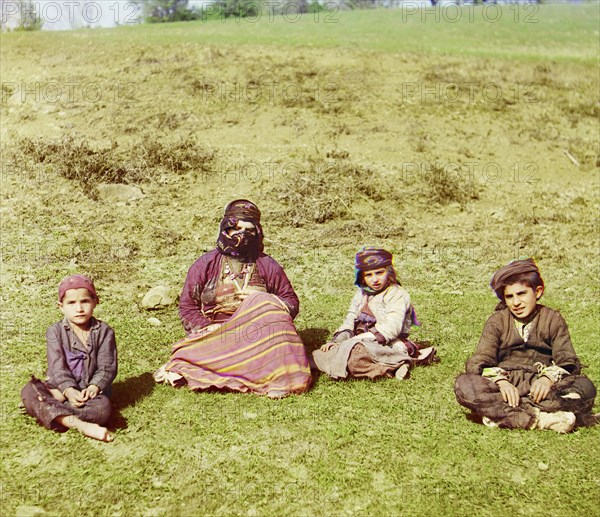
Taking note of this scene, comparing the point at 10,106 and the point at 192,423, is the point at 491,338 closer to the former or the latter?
the point at 192,423

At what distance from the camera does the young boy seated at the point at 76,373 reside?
6.25 metres

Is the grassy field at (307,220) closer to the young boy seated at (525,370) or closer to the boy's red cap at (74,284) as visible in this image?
the young boy seated at (525,370)

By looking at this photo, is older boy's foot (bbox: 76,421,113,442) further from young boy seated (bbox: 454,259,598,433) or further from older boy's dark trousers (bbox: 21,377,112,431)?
young boy seated (bbox: 454,259,598,433)

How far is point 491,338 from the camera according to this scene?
21.9 ft

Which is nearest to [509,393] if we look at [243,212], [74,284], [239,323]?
[239,323]

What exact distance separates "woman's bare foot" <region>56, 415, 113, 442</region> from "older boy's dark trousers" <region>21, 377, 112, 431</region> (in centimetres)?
4

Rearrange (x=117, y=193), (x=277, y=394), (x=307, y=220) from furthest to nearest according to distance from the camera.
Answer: (x=117, y=193) → (x=307, y=220) → (x=277, y=394)

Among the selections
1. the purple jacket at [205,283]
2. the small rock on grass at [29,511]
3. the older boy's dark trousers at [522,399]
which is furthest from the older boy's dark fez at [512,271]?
the small rock on grass at [29,511]

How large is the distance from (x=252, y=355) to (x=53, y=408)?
6.77 ft

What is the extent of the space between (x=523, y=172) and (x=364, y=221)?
235 inches

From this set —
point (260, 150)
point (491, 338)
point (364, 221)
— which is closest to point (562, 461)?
point (491, 338)

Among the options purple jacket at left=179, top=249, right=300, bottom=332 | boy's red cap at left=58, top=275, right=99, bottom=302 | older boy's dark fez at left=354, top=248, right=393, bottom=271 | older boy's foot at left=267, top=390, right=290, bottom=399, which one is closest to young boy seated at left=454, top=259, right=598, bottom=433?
older boy's dark fez at left=354, top=248, right=393, bottom=271

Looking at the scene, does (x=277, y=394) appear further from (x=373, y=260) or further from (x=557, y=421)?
(x=557, y=421)

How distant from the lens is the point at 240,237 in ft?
24.9
